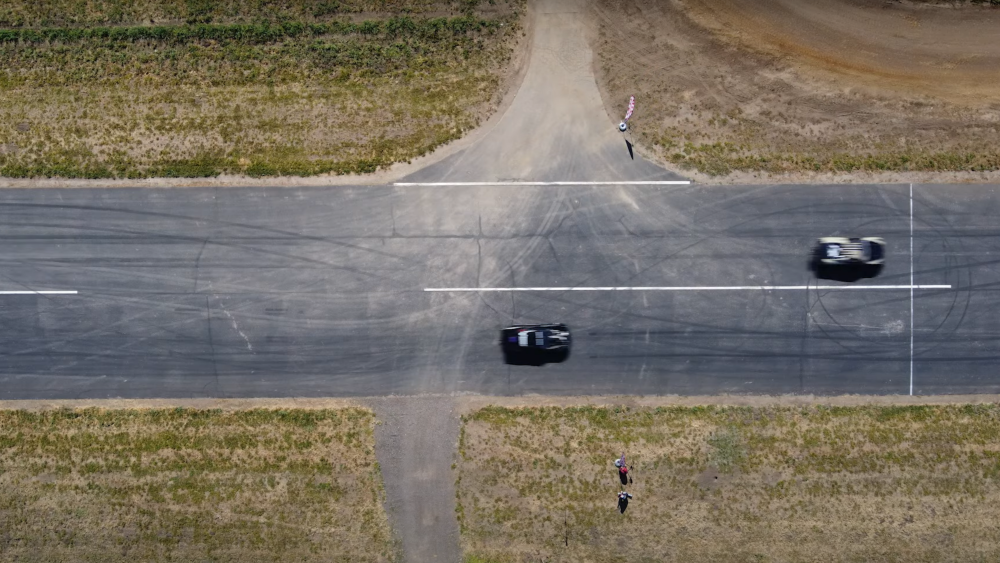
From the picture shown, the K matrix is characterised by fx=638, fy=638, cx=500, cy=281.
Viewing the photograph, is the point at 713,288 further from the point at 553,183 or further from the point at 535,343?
the point at 553,183

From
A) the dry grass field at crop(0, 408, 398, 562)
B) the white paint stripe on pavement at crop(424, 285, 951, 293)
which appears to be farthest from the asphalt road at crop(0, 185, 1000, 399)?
the dry grass field at crop(0, 408, 398, 562)

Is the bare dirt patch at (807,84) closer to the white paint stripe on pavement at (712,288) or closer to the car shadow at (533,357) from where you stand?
the white paint stripe on pavement at (712,288)

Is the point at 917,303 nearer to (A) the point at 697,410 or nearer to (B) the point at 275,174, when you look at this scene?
(A) the point at 697,410

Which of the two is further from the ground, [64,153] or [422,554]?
[64,153]

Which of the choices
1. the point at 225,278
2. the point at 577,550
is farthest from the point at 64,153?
the point at 577,550

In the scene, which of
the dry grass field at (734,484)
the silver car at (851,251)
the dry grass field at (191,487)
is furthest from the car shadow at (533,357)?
the silver car at (851,251)
